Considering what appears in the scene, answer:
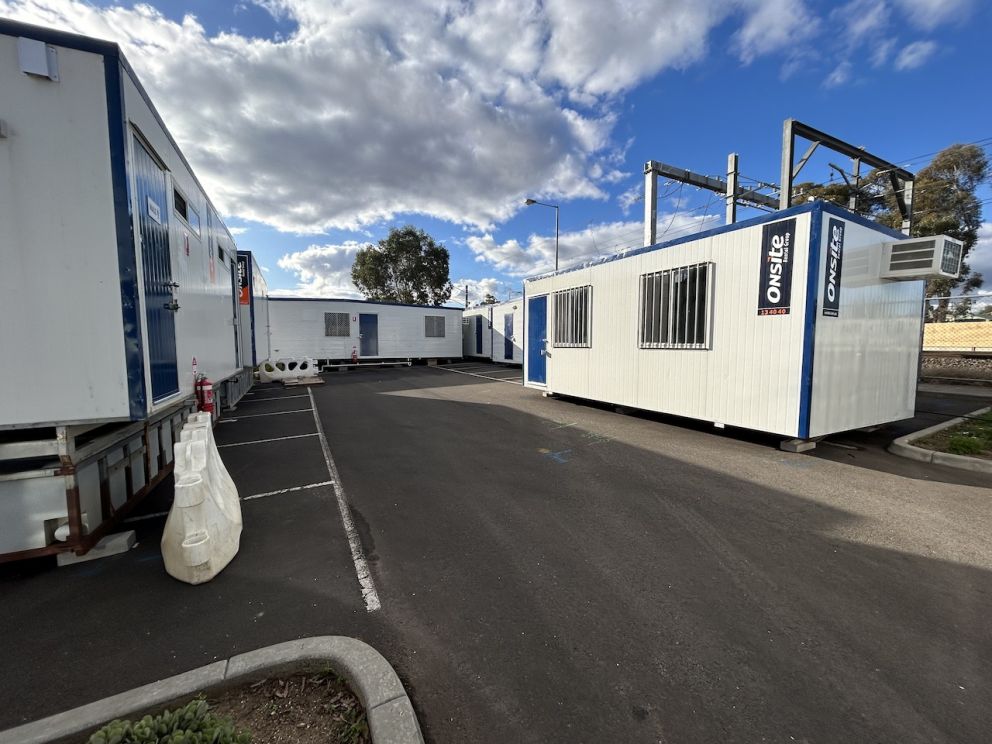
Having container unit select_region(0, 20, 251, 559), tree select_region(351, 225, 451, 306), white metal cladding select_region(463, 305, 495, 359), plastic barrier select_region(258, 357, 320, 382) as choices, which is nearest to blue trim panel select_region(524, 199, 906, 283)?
container unit select_region(0, 20, 251, 559)

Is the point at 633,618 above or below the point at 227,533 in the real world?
below

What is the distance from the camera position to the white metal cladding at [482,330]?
2547 centimetres

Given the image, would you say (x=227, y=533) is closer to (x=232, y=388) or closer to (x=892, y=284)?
(x=232, y=388)

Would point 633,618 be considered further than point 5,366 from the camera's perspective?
No

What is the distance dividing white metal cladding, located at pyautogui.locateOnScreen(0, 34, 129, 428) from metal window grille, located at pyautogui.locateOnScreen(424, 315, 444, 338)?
22543 mm

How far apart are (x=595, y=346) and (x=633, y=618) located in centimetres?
730

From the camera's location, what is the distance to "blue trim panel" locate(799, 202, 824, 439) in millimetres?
5480

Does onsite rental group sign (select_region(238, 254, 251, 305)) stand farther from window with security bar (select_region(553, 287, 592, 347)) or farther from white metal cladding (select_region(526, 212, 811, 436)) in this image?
white metal cladding (select_region(526, 212, 811, 436))

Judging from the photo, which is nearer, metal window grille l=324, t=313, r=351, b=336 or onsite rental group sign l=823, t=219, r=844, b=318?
onsite rental group sign l=823, t=219, r=844, b=318

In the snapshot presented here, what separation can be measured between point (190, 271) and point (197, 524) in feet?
11.3

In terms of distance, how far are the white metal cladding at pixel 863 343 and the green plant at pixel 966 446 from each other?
0.98m

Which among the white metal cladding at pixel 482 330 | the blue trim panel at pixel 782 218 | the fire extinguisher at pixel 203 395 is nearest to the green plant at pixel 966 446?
the blue trim panel at pixel 782 218

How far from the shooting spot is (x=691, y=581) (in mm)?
2916

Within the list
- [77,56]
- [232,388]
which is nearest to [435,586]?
[77,56]
